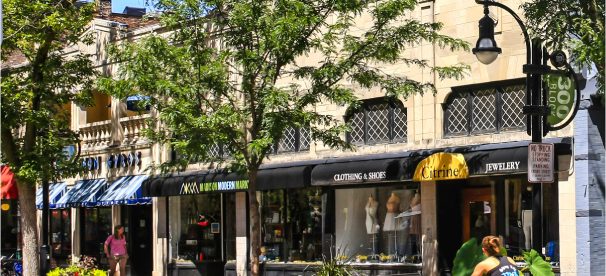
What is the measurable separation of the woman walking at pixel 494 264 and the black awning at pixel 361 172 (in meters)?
7.82

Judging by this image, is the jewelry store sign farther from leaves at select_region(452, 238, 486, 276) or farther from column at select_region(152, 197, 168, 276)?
column at select_region(152, 197, 168, 276)

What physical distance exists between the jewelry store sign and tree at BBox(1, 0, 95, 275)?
11.5 m

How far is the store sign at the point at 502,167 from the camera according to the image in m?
17.8

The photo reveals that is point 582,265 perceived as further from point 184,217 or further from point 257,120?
point 184,217

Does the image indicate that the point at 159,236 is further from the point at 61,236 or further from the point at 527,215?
the point at 527,215

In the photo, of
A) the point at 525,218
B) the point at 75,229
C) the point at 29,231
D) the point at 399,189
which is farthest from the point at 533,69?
the point at 75,229

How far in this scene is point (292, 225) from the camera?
2367 centimetres

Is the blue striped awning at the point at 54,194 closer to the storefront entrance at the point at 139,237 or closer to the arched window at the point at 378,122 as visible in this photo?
the storefront entrance at the point at 139,237

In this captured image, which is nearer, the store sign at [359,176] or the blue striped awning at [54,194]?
the store sign at [359,176]

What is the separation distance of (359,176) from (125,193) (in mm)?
9188

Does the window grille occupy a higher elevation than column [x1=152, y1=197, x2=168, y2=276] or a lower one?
higher

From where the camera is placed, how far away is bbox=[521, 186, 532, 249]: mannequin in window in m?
18.7

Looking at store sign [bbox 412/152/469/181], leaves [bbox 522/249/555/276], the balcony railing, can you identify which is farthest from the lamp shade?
the balcony railing

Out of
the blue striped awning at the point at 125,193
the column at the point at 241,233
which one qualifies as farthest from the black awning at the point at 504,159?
the blue striped awning at the point at 125,193
